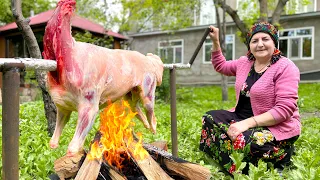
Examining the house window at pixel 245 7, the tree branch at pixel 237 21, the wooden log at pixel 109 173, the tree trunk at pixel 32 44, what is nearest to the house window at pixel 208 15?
the house window at pixel 245 7

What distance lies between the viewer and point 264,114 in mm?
2777

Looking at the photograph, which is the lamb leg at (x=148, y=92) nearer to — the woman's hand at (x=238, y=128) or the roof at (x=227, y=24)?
the woman's hand at (x=238, y=128)

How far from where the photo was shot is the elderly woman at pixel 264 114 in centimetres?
278

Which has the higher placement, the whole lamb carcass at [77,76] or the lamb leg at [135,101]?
the whole lamb carcass at [77,76]

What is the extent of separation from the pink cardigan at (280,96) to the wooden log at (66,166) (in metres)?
1.62

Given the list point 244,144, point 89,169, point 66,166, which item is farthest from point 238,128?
point 66,166

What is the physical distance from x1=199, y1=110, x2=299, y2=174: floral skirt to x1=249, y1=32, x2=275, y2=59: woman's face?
65cm

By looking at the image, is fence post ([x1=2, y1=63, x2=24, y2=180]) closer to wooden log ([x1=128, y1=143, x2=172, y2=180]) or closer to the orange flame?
the orange flame

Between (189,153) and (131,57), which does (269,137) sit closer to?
(189,153)

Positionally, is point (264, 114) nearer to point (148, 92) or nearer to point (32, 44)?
point (148, 92)

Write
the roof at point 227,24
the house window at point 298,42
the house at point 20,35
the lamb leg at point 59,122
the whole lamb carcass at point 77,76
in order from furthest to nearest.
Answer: the house window at point 298,42
the roof at point 227,24
the house at point 20,35
the lamb leg at point 59,122
the whole lamb carcass at point 77,76

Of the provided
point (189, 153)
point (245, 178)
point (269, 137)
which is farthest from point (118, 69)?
point (189, 153)

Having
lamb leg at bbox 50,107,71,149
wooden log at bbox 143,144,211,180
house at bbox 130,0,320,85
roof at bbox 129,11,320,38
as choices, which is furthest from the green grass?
roof at bbox 129,11,320,38

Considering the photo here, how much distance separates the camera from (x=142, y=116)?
2514mm
